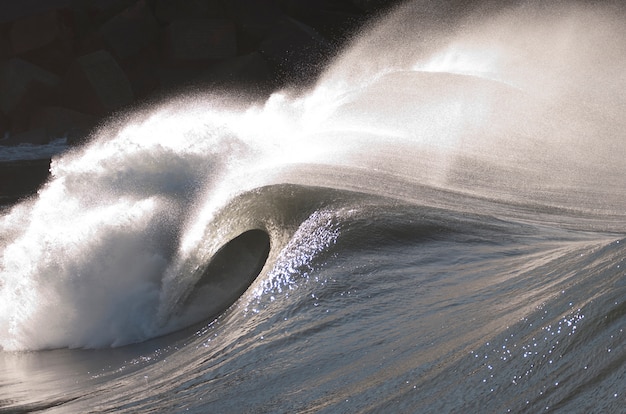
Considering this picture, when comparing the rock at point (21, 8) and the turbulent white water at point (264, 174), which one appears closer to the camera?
the turbulent white water at point (264, 174)

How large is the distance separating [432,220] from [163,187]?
2.52m

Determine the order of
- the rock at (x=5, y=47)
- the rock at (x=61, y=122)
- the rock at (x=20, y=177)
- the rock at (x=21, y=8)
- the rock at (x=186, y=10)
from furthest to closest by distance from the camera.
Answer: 1. the rock at (x=186, y=10)
2. the rock at (x=21, y=8)
3. the rock at (x=5, y=47)
4. the rock at (x=61, y=122)
5. the rock at (x=20, y=177)

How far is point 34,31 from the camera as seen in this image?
2164cm

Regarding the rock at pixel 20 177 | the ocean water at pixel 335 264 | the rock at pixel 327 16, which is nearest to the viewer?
the ocean water at pixel 335 264

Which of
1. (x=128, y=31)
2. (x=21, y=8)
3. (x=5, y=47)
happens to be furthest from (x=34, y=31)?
(x=128, y=31)

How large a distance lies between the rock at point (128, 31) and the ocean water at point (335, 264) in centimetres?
1144

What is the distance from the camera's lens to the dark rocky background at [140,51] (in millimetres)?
20578

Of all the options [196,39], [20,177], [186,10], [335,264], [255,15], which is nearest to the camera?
[335,264]

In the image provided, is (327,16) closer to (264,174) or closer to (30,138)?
Answer: (30,138)

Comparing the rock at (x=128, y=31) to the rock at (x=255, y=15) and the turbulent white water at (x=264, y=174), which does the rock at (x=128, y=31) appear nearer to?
the rock at (x=255, y=15)

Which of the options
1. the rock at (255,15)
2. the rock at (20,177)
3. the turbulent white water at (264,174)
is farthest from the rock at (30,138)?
the turbulent white water at (264,174)

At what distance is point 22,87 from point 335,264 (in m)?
16.7

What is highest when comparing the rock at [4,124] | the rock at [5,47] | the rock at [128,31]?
the rock at [5,47]

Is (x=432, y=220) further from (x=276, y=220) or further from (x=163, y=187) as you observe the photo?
(x=163, y=187)
